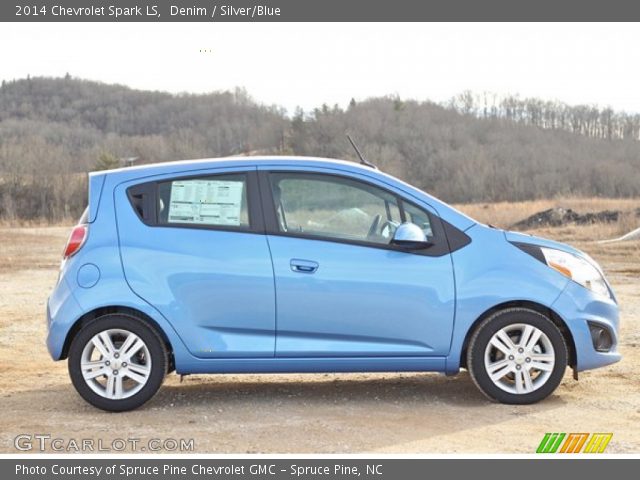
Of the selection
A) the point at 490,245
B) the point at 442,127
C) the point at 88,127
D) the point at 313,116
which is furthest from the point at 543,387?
the point at 88,127

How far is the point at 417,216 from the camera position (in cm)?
744

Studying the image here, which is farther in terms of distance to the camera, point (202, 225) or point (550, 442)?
point (202, 225)

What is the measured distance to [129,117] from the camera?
167 meters

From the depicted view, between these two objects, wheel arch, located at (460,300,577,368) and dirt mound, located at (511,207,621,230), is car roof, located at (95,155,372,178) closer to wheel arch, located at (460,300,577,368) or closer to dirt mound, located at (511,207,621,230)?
wheel arch, located at (460,300,577,368)

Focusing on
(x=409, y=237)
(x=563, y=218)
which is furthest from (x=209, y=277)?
(x=563, y=218)

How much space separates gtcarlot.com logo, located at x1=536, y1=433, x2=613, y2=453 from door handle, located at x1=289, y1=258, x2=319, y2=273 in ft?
6.35

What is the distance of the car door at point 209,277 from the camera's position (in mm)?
7211

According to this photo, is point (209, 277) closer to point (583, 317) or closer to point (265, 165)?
point (265, 165)

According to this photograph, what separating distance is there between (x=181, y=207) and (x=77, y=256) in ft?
2.68

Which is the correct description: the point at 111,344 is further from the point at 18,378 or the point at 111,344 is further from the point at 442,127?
the point at 442,127

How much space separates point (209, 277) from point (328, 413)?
1.28 metres

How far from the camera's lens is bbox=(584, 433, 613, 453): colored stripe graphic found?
627cm

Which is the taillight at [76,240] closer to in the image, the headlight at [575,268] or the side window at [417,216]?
the side window at [417,216]

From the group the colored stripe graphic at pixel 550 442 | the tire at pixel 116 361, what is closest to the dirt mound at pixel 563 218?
the colored stripe graphic at pixel 550 442
